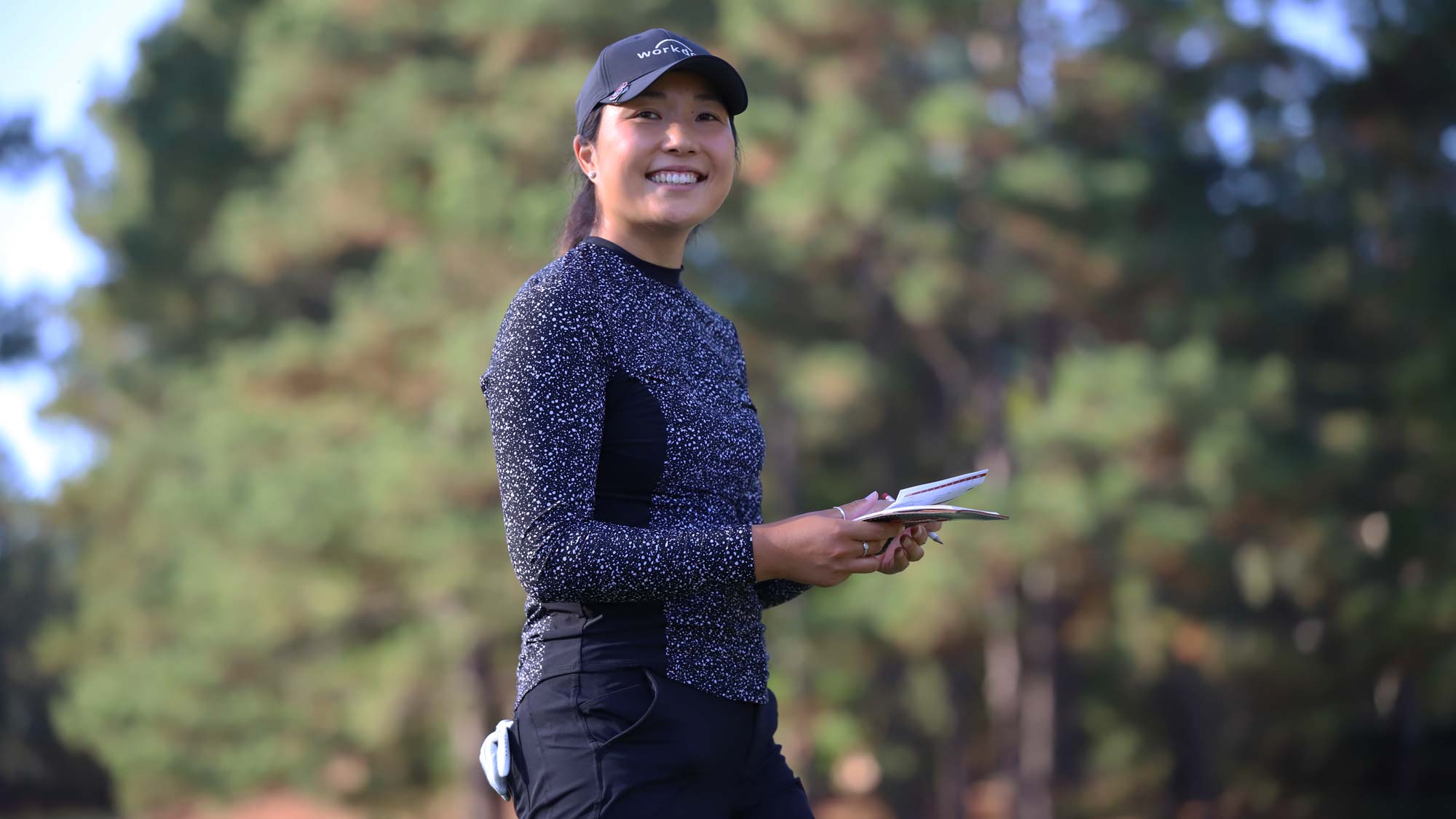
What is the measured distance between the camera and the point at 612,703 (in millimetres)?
1812

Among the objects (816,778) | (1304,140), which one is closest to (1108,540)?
(816,778)

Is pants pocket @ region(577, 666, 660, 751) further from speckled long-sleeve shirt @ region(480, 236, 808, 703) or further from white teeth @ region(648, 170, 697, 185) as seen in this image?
white teeth @ region(648, 170, 697, 185)

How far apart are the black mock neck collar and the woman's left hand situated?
46cm

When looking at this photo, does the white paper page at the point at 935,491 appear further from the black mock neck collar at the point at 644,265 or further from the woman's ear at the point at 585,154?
the woman's ear at the point at 585,154

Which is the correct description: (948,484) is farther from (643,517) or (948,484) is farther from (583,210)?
(583,210)

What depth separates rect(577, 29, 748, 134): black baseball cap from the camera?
1.99 meters

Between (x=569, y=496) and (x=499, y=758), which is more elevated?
(x=569, y=496)

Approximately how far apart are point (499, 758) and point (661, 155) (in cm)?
83

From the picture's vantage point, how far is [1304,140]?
48.7ft

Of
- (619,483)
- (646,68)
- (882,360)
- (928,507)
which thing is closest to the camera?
(928,507)

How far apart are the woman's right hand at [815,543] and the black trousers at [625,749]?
205 millimetres

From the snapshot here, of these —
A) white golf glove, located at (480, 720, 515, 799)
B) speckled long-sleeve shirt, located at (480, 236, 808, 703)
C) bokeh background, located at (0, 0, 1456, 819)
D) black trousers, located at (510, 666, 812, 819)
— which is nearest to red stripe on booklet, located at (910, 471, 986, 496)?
speckled long-sleeve shirt, located at (480, 236, 808, 703)

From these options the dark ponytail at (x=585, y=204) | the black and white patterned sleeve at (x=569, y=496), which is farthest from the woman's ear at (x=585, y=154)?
the black and white patterned sleeve at (x=569, y=496)

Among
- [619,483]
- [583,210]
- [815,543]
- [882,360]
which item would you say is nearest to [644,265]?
[583,210]
